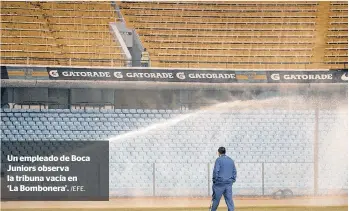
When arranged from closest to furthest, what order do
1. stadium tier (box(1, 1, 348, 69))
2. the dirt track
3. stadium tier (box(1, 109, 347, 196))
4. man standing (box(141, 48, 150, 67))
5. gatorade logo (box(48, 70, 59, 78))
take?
the dirt track
gatorade logo (box(48, 70, 59, 78))
stadium tier (box(1, 109, 347, 196))
man standing (box(141, 48, 150, 67))
stadium tier (box(1, 1, 348, 69))

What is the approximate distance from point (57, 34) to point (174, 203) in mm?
6945

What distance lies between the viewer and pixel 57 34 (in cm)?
2344

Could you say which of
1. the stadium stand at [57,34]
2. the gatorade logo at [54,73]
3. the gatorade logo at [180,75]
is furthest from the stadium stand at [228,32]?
the gatorade logo at [54,73]

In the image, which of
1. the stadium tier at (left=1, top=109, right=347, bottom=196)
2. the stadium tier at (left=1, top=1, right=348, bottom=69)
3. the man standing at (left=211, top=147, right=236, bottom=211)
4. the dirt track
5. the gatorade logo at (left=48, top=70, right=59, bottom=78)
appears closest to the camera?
the man standing at (left=211, top=147, right=236, bottom=211)

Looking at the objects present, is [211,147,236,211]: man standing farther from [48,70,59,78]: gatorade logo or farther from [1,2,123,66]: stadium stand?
[1,2,123,66]: stadium stand

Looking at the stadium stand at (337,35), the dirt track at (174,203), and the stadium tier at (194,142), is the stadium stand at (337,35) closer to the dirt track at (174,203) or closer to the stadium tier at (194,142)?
the stadium tier at (194,142)

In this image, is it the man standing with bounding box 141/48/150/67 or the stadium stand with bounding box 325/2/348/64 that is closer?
the man standing with bounding box 141/48/150/67

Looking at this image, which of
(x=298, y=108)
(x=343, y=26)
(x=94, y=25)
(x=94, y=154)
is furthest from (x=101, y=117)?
(x=343, y=26)

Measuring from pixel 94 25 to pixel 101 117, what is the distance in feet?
11.4

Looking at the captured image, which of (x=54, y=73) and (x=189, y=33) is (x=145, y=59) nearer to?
(x=189, y=33)

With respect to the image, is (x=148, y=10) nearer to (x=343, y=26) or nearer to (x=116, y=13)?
(x=116, y=13)

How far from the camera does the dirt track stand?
56.5 ft

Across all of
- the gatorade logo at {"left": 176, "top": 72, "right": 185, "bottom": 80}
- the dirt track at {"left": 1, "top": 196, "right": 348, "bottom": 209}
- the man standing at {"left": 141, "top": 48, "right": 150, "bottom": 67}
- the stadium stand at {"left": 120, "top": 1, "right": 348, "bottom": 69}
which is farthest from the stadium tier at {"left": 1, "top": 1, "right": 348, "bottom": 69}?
the dirt track at {"left": 1, "top": 196, "right": 348, "bottom": 209}

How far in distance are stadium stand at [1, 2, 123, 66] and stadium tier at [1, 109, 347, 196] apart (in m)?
1.81
